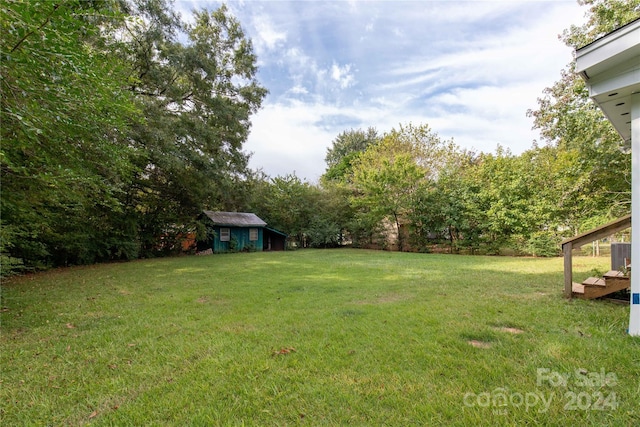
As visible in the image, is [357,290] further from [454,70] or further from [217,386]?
[454,70]

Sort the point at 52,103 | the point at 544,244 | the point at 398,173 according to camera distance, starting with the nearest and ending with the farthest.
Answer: the point at 52,103 → the point at 544,244 → the point at 398,173

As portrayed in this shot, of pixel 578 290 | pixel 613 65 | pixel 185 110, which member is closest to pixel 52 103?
pixel 613 65

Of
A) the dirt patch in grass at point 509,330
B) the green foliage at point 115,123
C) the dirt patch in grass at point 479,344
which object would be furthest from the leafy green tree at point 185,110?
the dirt patch in grass at point 509,330

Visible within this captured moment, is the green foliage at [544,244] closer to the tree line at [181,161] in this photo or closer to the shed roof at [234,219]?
the tree line at [181,161]

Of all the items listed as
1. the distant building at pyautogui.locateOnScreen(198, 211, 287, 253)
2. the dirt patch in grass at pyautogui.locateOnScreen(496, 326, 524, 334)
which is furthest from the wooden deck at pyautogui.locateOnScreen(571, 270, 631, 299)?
the distant building at pyautogui.locateOnScreen(198, 211, 287, 253)

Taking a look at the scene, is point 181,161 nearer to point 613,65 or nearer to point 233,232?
point 233,232

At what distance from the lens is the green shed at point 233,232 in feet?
56.4

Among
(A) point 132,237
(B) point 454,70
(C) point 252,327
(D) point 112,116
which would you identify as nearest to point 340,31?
(B) point 454,70

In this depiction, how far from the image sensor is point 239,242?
1834 cm

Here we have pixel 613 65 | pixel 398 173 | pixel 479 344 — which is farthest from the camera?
pixel 398 173

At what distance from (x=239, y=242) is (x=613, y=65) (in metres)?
17.8

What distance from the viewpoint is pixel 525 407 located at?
5.97ft

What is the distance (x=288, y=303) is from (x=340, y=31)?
356 inches

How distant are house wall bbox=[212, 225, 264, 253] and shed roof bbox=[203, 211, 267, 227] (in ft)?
1.62
